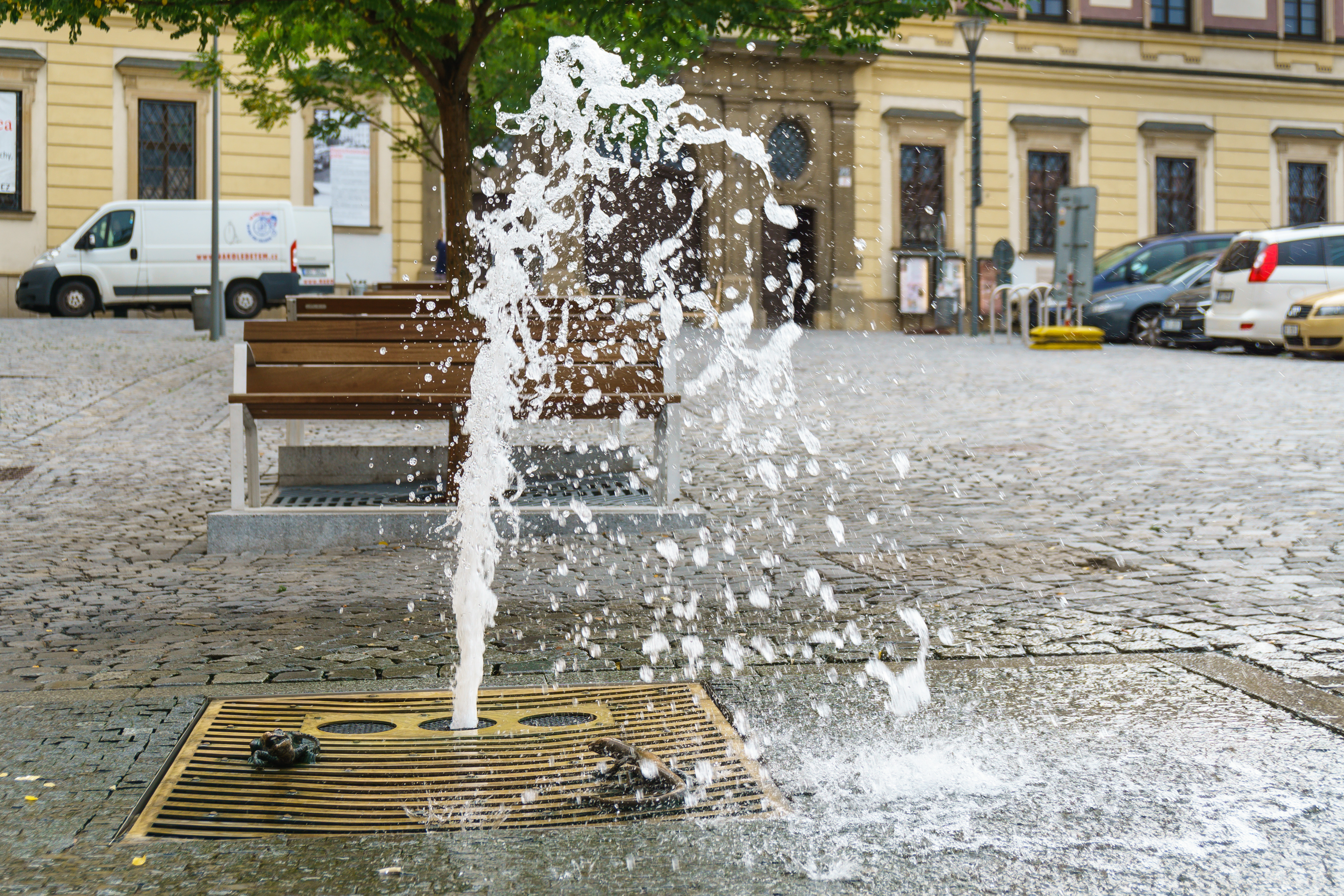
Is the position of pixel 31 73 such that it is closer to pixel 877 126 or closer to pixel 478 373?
pixel 877 126

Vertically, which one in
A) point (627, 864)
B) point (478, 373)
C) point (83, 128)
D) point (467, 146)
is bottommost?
point (627, 864)

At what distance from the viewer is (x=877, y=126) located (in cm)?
3344

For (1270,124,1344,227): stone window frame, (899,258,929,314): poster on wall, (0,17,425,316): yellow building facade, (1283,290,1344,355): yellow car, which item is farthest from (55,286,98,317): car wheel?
(1270,124,1344,227): stone window frame

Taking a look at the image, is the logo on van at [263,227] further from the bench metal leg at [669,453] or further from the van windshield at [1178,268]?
the bench metal leg at [669,453]

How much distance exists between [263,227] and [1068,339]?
14000 mm

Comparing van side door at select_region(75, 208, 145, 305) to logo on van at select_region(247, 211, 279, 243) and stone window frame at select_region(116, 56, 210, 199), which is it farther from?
stone window frame at select_region(116, 56, 210, 199)

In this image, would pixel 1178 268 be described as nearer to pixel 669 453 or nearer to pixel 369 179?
pixel 369 179

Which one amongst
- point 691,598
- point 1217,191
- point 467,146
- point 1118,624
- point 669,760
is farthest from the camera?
point 1217,191

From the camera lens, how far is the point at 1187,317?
22.4m

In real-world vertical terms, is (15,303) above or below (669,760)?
above

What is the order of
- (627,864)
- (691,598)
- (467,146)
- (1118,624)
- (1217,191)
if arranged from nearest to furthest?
(627,864), (1118,624), (691,598), (467,146), (1217,191)

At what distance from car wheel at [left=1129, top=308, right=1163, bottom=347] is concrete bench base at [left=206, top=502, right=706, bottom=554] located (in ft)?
61.0

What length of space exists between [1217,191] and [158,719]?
3560cm

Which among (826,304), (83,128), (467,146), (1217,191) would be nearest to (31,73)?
(83,128)
